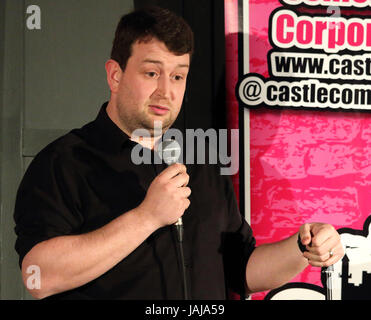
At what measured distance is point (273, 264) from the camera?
1515mm

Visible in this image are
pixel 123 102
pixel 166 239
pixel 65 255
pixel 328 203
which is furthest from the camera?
pixel 328 203

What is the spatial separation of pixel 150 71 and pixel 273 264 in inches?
25.6

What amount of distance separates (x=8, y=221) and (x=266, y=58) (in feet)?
3.33

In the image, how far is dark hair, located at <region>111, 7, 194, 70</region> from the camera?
1.52 meters

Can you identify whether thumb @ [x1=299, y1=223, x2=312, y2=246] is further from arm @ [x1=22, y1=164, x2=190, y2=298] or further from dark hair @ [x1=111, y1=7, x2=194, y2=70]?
dark hair @ [x1=111, y1=7, x2=194, y2=70]

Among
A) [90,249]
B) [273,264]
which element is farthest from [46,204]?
[273,264]

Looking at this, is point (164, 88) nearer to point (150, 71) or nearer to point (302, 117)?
point (150, 71)

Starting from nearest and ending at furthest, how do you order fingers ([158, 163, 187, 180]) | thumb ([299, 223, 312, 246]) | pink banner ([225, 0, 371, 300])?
fingers ([158, 163, 187, 180])
thumb ([299, 223, 312, 246])
pink banner ([225, 0, 371, 300])

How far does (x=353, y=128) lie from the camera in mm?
1812

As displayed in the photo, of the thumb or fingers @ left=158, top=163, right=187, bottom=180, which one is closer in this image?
fingers @ left=158, top=163, right=187, bottom=180

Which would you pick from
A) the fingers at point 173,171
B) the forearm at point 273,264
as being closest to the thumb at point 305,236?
the forearm at point 273,264

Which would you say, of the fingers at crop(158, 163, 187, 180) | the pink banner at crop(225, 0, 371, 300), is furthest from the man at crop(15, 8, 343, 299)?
the pink banner at crop(225, 0, 371, 300)
